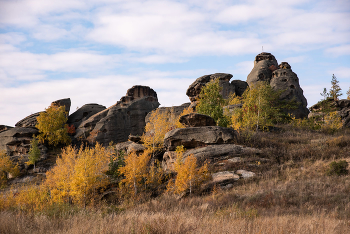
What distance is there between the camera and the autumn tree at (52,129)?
165ft

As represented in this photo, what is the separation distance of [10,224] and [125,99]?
182 feet

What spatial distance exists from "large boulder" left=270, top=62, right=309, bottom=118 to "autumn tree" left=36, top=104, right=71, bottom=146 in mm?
47339

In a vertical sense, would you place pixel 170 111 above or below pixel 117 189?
above

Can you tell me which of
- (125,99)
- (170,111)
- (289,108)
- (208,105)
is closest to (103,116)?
(125,99)

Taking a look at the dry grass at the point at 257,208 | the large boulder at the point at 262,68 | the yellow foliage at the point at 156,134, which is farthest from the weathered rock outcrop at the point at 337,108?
the yellow foliage at the point at 156,134

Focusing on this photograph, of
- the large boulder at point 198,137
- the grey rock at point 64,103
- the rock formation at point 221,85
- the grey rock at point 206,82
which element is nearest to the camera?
the large boulder at point 198,137

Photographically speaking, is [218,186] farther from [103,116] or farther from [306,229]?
[103,116]

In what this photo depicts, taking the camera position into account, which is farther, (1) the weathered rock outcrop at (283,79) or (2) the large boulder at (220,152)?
(1) the weathered rock outcrop at (283,79)

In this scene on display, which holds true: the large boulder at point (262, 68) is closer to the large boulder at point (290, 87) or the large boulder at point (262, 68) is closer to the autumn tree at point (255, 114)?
the large boulder at point (290, 87)

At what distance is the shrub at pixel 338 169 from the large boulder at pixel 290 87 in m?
30.6

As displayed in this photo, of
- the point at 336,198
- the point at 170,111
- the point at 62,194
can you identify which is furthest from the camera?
the point at 170,111

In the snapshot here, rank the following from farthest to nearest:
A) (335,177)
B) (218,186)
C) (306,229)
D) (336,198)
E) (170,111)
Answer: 1. (170,111)
2. (218,186)
3. (335,177)
4. (336,198)
5. (306,229)

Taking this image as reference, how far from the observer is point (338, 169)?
18188 millimetres

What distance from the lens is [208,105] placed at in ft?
111
